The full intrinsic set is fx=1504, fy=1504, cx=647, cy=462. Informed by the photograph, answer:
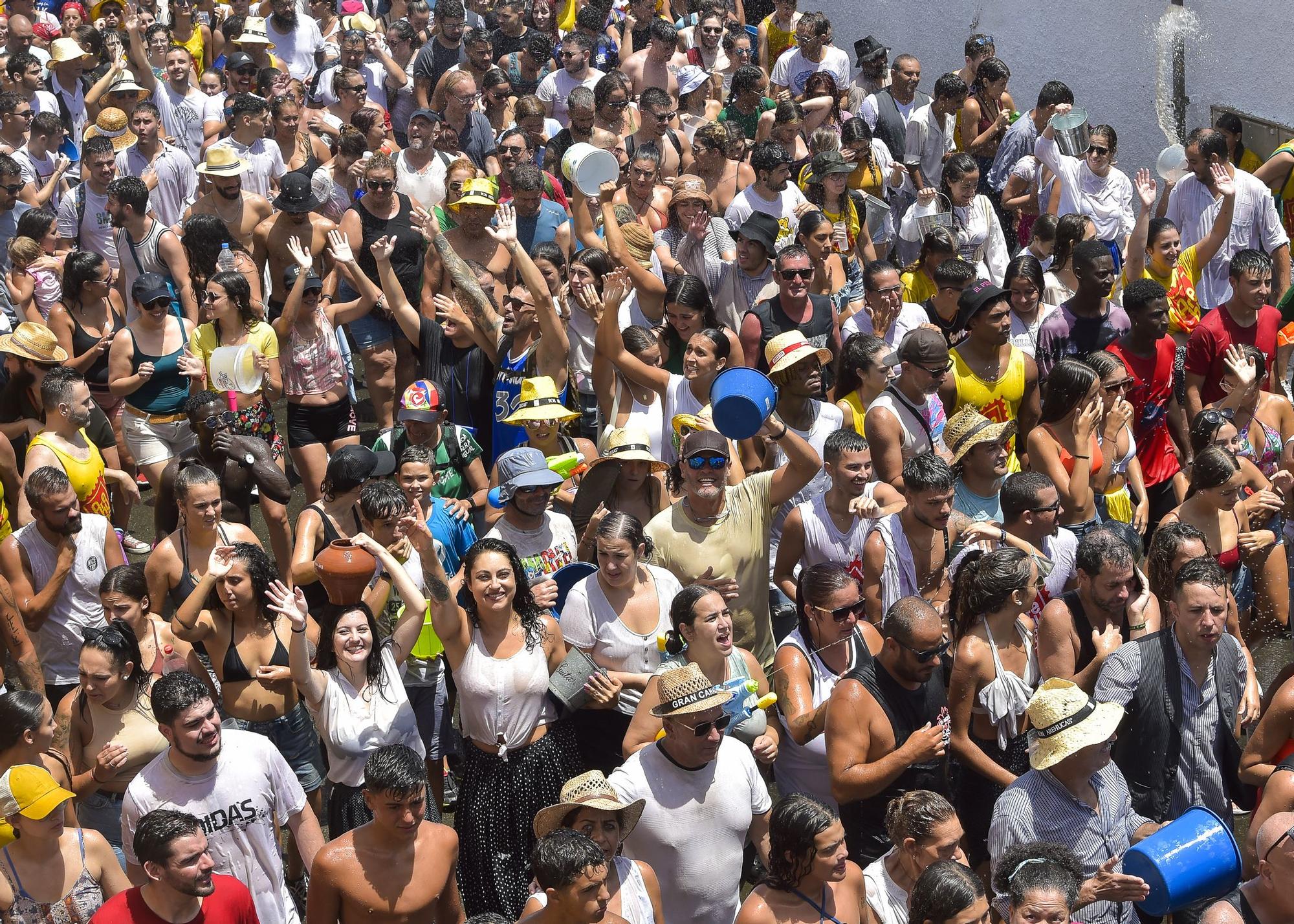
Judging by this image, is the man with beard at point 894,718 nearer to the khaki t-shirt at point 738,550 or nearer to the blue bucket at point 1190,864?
the blue bucket at point 1190,864

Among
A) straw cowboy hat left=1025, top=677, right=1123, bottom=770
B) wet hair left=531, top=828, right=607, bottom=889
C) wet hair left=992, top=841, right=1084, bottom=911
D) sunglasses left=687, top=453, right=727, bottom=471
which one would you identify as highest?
straw cowboy hat left=1025, top=677, right=1123, bottom=770

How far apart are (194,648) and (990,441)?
3.48 m

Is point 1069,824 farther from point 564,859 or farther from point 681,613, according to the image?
point 564,859

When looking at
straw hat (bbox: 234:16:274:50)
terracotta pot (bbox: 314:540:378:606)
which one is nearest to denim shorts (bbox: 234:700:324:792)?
terracotta pot (bbox: 314:540:378:606)

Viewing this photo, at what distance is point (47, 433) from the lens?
6.95 m

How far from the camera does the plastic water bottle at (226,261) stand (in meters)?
8.16

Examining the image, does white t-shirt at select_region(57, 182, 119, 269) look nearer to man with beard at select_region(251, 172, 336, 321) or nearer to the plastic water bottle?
man with beard at select_region(251, 172, 336, 321)

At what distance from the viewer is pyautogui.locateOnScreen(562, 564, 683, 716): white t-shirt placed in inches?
229

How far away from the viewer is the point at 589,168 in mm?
9320

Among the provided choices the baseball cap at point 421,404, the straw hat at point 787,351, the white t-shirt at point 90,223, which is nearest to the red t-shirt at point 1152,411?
the straw hat at point 787,351

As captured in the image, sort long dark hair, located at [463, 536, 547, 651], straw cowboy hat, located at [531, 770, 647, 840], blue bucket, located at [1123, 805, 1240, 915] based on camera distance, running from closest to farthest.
A: blue bucket, located at [1123, 805, 1240, 915] → straw cowboy hat, located at [531, 770, 647, 840] → long dark hair, located at [463, 536, 547, 651]

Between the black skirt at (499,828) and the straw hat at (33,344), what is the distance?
3279mm

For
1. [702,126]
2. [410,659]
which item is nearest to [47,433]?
[410,659]

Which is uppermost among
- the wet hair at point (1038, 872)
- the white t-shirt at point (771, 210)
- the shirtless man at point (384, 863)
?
the wet hair at point (1038, 872)
